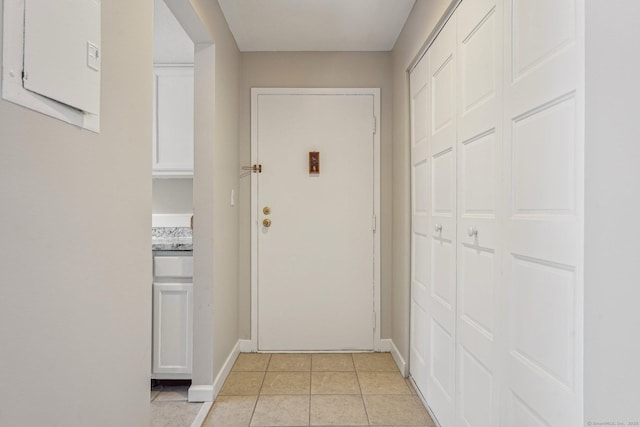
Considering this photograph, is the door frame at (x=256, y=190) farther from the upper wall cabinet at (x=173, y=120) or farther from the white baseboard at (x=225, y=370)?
the upper wall cabinet at (x=173, y=120)

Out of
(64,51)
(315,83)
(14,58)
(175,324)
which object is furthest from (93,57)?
(315,83)

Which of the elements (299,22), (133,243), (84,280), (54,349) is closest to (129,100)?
(133,243)

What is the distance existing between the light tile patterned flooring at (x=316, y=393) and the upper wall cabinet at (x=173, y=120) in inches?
58.3

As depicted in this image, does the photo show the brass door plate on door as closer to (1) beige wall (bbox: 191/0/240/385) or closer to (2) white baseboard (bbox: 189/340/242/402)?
(1) beige wall (bbox: 191/0/240/385)

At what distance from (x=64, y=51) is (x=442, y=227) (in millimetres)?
1588

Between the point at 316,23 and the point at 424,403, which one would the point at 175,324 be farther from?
the point at 316,23

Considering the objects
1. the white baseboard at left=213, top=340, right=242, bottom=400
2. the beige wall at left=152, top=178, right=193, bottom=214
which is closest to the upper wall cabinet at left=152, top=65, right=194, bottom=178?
the beige wall at left=152, top=178, right=193, bottom=214

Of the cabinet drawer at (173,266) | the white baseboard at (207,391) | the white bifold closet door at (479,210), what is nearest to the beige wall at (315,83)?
the white baseboard at (207,391)

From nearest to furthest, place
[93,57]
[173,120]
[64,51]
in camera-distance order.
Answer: [64,51]
[93,57]
[173,120]

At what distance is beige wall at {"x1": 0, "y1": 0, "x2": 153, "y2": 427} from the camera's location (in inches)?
28.5

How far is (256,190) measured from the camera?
2.86 m

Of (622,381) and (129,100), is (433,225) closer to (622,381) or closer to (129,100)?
(622,381)

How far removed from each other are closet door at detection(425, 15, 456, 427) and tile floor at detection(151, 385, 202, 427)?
4.13 feet

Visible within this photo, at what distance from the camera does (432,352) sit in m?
1.99
